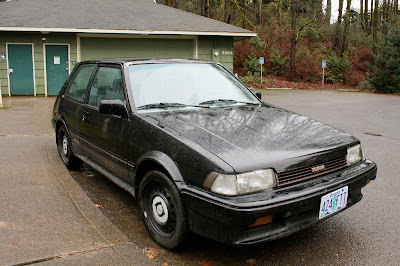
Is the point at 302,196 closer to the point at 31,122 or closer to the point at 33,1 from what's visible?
the point at 31,122

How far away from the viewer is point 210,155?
8.67 ft

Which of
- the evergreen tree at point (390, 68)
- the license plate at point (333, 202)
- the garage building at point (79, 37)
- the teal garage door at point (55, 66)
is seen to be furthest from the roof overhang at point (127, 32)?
the license plate at point (333, 202)

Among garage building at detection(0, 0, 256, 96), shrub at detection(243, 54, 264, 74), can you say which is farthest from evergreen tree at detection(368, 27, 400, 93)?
garage building at detection(0, 0, 256, 96)

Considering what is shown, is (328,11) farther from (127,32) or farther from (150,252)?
→ (150,252)

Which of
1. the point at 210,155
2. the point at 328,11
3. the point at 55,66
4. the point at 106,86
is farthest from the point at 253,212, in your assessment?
the point at 328,11

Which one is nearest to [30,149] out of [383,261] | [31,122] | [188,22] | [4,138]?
[4,138]

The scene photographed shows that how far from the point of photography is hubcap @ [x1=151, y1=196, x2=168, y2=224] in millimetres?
2979

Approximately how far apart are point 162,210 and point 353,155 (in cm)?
173

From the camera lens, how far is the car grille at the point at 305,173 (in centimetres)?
268

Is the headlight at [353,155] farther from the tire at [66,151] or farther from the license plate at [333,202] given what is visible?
the tire at [66,151]

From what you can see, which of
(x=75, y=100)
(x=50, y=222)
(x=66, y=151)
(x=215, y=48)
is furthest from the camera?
(x=215, y=48)

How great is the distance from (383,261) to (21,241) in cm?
288

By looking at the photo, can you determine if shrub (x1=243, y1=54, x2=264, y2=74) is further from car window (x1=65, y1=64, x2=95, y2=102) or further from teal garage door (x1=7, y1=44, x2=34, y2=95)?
car window (x1=65, y1=64, x2=95, y2=102)

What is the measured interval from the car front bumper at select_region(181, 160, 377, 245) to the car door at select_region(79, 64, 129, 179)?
1172 millimetres
